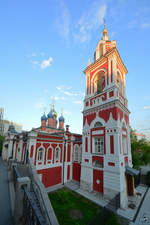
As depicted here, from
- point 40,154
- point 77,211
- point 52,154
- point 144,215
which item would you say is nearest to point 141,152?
point 144,215

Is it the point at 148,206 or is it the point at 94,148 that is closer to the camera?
the point at 148,206

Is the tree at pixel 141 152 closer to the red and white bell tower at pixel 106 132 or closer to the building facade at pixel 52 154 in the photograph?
the red and white bell tower at pixel 106 132

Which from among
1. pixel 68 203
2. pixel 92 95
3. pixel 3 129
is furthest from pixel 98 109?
pixel 3 129

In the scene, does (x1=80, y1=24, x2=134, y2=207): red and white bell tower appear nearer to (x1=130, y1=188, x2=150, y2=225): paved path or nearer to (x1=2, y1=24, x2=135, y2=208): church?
(x1=2, y1=24, x2=135, y2=208): church

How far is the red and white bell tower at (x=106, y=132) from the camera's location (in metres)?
9.82

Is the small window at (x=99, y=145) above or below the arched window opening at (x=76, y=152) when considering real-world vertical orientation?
above

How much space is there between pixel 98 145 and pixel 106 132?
1916 mm

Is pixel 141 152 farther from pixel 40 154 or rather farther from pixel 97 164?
pixel 40 154

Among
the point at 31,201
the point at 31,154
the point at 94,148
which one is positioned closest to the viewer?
the point at 31,201

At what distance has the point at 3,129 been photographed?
6075 cm

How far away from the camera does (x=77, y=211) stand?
27.6 ft

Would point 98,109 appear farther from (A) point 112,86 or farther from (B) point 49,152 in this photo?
(B) point 49,152

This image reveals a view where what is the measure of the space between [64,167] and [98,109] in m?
8.93

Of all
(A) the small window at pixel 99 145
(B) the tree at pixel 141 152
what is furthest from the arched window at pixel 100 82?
(B) the tree at pixel 141 152
